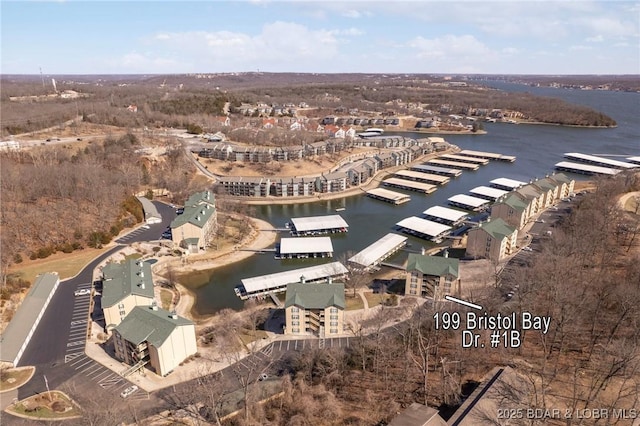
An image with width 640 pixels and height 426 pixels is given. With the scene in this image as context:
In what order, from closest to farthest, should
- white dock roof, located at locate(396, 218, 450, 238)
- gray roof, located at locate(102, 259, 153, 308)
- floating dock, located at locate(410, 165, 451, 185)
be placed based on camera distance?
gray roof, located at locate(102, 259, 153, 308) < white dock roof, located at locate(396, 218, 450, 238) < floating dock, located at locate(410, 165, 451, 185)

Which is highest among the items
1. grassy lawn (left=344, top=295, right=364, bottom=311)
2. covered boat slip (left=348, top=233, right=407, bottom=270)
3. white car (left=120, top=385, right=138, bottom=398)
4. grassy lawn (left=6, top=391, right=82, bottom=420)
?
covered boat slip (left=348, top=233, right=407, bottom=270)

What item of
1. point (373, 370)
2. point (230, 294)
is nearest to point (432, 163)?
point (230, 294)

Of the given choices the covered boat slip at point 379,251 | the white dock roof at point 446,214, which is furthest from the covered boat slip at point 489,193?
the covered boat slip at point 379,251

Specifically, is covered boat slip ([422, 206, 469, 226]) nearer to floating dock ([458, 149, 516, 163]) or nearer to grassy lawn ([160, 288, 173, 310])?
grassy lawn ([160, 288, 173, 310])

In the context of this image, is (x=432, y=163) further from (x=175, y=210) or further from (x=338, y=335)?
(x=338, y=335)

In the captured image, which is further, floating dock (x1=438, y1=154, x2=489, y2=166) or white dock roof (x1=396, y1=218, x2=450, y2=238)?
floating dock (x1=438, y1=154, x2=489, y2=166)

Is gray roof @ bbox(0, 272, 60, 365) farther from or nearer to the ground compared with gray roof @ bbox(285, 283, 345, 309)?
nearer to the ground

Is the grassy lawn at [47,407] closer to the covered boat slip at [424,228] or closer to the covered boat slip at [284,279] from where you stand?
the covered boat slip at [284,279]

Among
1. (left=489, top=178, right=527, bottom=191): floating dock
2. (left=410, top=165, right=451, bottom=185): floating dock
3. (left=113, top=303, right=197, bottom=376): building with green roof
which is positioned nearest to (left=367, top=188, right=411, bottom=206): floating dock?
(left=410, top=165, right=451, bottom=185): floating dock
